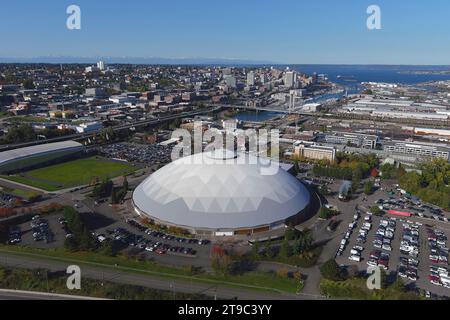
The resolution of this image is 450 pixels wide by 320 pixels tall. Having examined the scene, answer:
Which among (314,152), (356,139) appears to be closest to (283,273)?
(314,152)

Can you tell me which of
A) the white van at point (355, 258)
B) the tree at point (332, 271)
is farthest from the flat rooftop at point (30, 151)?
the white van at point (355, 258)

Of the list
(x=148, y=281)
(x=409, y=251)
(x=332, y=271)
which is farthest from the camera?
Result: (x=409, y=251)

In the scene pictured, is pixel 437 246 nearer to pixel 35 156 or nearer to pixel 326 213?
pixel 326 213

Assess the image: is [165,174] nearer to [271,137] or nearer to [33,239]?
[33,239]

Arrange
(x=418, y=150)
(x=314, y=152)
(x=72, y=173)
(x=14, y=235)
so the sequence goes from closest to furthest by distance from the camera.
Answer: (x=14, y=235)
(x=72, y=173)
(x=314, y=152)
(x=418, y=150)

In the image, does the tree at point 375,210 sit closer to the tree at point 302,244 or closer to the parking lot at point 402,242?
the parking lot at point 402,242

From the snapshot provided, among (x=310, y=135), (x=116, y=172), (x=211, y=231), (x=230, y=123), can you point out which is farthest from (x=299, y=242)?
(x=230, y=123)
